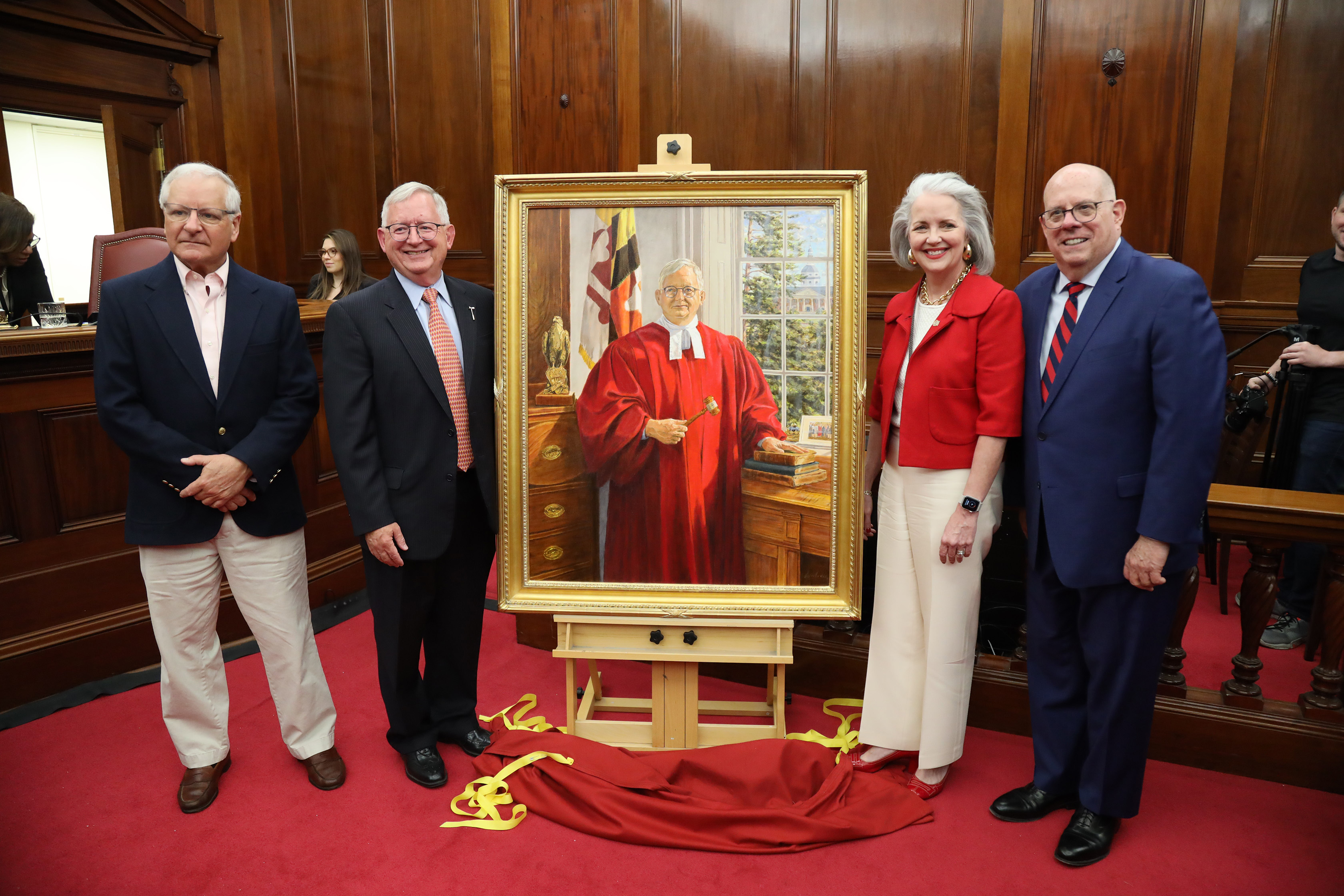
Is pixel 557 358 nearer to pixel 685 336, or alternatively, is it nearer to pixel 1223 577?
pixel 685 336

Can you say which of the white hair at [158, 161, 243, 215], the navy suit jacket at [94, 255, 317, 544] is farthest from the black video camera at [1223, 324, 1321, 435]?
the white hair at [158, 161, 243, 215]

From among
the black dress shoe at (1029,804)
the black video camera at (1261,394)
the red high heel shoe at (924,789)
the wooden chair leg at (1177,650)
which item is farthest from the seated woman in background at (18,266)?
the black video camera at (1261,394)

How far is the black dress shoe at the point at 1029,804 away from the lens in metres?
2.52

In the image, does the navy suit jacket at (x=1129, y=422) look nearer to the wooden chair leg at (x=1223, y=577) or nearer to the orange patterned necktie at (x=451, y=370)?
the orange patterned necktie at (x=451, y=370)

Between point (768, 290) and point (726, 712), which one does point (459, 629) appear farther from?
point (768, 290)

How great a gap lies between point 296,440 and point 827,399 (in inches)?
62.9

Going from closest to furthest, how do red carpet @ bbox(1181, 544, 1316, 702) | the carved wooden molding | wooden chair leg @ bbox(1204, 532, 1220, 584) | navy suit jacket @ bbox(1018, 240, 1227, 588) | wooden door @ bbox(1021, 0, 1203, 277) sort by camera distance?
navy suit jacket @ bbox(1018, 240, 1227, 588), red carpet @ bbox(1181, 544, 1316, 702), wooden chair leg @ bbox(1204, 532, 1220, 584), wooden door @ bbox(1021, 0, 1203, 277), the carved wooden molding

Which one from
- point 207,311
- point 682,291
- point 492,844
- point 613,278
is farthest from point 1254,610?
point 207,311

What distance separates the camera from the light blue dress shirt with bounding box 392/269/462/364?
2641mm

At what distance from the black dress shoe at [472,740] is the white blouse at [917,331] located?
67.0 inches

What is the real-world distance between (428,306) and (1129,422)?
198 centimetres

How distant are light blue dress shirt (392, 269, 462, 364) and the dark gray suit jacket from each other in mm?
16

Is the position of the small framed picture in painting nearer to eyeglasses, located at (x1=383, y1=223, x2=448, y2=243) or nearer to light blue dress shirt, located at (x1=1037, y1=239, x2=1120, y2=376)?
light blue dress shirt, located at (x1=1037, y1=239, x2=1120, y2=376)

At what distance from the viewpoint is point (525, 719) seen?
3143 mm
